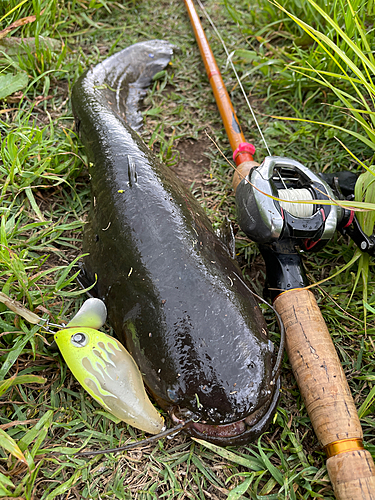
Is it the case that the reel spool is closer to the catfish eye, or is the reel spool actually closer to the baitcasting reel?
the baitcasting reel

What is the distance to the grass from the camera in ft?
6.59

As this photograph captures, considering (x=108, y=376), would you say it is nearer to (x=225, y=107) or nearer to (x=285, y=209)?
(x=285, y=209)

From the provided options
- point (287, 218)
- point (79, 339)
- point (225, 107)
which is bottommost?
point (79, 339)

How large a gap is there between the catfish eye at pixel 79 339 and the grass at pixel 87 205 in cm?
32

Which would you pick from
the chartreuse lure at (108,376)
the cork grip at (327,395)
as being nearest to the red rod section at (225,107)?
the cork grip at (327,395)

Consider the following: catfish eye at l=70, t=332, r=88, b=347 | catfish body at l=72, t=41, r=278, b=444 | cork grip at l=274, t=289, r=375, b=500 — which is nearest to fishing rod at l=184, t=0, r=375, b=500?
cork grip at l=274, t=289, r=375, b=500

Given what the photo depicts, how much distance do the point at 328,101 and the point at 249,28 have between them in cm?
153

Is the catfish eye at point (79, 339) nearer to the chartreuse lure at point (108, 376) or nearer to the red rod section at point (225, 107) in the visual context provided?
the chartreuse lure at point (108, 376)

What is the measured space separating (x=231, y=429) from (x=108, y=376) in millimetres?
691

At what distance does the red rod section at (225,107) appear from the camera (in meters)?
3.00

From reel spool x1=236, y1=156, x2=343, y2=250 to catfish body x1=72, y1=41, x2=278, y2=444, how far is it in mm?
307

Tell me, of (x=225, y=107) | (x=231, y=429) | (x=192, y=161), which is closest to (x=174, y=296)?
(x=231, y=429)

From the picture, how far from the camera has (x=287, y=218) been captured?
2213mm

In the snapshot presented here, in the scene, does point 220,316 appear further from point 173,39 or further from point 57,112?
point 173,39
